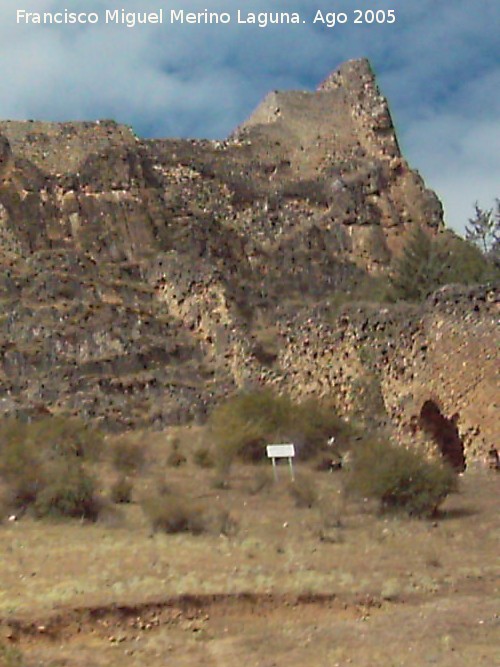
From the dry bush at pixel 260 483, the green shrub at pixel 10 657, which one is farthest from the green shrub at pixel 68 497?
the green shrub at pixel 10 657

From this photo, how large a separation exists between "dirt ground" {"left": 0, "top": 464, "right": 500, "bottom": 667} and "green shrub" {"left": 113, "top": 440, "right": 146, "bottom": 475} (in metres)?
3.90

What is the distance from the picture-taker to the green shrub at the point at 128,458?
19.1 metres

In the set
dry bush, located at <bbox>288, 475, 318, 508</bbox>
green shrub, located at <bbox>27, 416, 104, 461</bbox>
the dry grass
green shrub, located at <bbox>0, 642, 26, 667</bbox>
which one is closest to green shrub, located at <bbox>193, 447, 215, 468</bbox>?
green shrub, located at <bbox>27, 416, 104, 461</bbox>

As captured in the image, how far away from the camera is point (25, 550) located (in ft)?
41.5

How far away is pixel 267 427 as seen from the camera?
20672mm

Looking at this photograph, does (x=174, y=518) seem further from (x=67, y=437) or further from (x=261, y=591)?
(x=67, y=437)

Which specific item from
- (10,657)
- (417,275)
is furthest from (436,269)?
(10,657)

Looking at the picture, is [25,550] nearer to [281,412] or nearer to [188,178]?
[281,412]

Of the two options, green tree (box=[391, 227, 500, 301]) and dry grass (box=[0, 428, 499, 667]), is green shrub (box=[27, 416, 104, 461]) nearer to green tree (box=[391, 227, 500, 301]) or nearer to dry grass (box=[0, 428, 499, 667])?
dry grass (box=[0, 428, 499, 667])

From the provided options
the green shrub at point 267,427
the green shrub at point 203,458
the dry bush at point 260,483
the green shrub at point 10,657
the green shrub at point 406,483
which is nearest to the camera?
the green shrub at point 10,657

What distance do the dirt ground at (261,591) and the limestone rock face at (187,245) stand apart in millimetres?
6119

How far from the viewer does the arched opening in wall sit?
728 inches

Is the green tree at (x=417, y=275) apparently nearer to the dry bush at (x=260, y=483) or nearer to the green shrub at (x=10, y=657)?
the dry bush at (x=260, y=483)

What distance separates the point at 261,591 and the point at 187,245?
22498 millimetres
